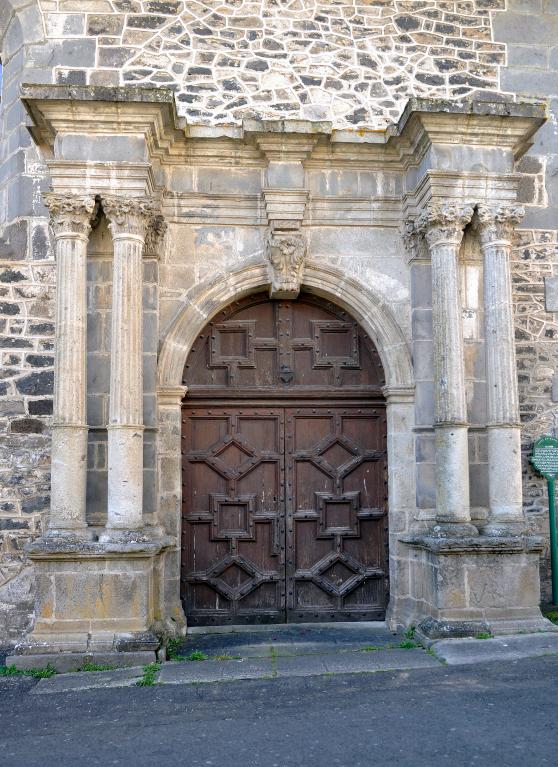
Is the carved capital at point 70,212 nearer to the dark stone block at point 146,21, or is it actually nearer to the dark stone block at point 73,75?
the dark stone block at point 73,75

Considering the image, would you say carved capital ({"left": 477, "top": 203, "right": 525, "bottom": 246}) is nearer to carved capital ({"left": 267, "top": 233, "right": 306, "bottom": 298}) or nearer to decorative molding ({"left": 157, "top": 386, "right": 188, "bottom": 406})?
carved capital ({"left": 267, "top": 233, "right": 306, "bottom": 298})

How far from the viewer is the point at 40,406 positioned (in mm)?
6777

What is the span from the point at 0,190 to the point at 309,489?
13.5ft

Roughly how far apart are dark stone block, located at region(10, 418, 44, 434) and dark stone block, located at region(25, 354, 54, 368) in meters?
0.49

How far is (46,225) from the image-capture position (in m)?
6.95

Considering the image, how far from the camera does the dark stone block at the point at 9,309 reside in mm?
6852

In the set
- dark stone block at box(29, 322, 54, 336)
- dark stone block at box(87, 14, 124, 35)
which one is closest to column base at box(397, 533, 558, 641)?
dark stone block at box(29, 322, 54, 336)

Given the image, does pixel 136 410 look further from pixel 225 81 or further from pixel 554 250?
pixel 554 250

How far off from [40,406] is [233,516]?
6.57ft

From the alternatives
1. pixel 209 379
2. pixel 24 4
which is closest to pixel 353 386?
pixel 209 379

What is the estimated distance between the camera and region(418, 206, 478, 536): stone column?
621 cm

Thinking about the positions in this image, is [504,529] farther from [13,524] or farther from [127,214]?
[13,524]

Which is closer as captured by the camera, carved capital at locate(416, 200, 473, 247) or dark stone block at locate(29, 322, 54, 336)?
carved capital at locate(416, 200, 473, 247)

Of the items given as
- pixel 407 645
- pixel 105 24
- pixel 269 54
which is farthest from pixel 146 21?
pixel 407 645
